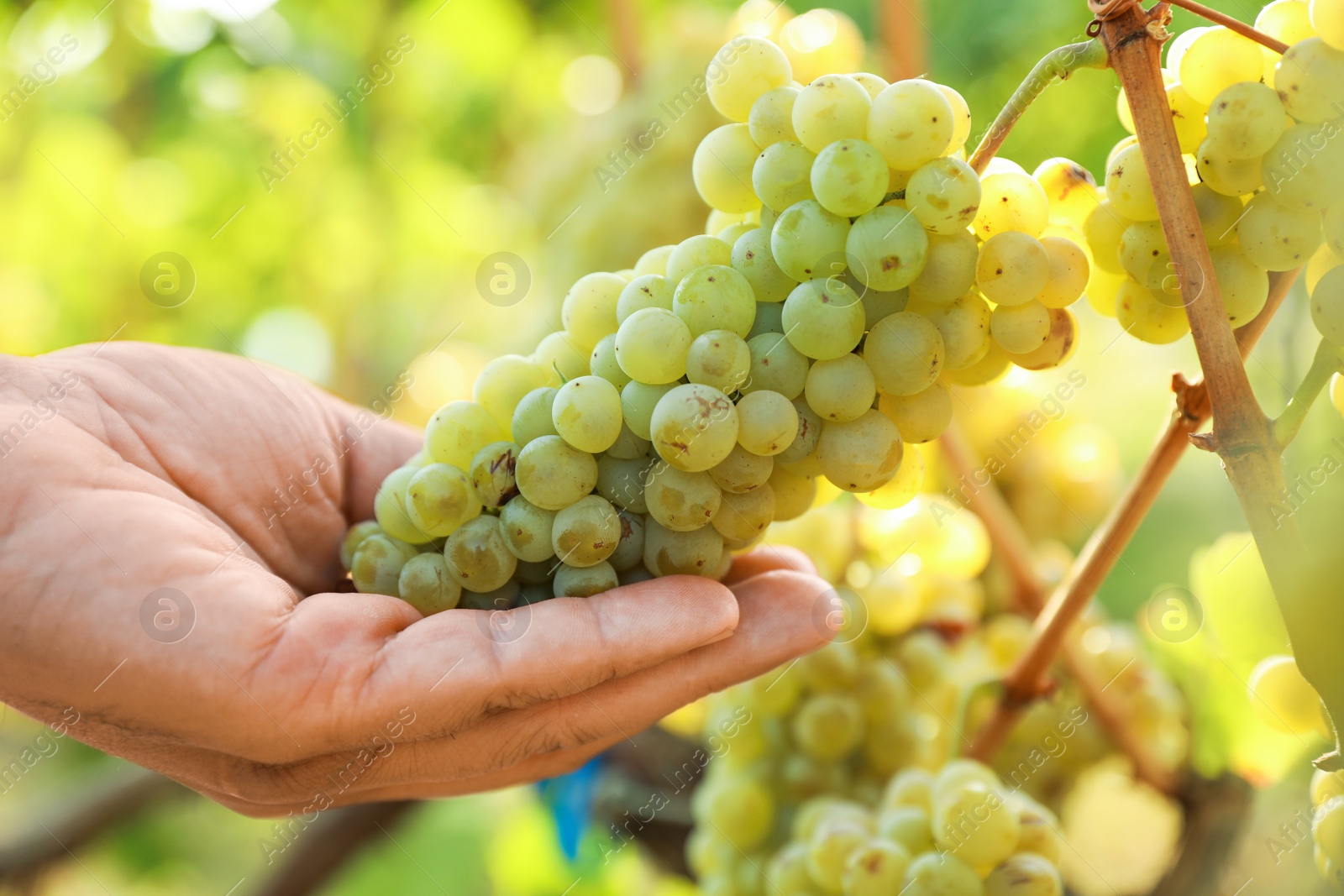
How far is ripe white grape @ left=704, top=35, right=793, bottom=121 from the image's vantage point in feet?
1.68

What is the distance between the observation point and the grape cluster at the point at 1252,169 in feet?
1.35

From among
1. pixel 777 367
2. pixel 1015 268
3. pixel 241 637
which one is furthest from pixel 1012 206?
pixel 241 637

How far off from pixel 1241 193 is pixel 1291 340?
0.89ft

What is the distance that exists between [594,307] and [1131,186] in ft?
0.97

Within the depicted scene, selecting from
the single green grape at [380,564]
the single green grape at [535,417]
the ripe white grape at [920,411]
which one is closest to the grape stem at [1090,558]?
the ripe white grape at [920,411]

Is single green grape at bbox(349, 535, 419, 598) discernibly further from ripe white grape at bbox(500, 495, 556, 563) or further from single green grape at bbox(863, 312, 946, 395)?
single green grape at bbox(863, 312, 946, 395)

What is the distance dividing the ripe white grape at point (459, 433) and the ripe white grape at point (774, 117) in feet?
Result: 0.77

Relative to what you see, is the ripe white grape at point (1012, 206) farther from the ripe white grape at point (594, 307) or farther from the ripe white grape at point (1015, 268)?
the ripe white grape at point (594, 307)

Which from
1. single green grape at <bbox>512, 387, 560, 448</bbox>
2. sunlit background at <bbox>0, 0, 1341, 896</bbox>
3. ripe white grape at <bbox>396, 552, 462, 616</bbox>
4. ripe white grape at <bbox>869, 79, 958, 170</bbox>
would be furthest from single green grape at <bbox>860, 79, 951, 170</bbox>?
sunlit background at <bbox>0, 0, 1341, 896</bbox>

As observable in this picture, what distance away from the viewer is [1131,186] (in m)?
0.46

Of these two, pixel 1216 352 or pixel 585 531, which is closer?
pixel 1216 352

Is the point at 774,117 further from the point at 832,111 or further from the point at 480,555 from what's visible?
the point at 480,555

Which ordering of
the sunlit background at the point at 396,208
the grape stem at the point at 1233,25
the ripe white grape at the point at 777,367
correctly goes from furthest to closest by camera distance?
the sunlit background at the point at 396,208, the ripe white grape at the point at 777,367, the grape stem at the point at 1233,25

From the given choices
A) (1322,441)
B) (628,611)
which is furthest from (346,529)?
(1322,441)
